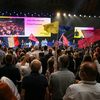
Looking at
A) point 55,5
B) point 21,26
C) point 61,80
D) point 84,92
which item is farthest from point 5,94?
point 55,5

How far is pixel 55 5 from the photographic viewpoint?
3020 centimetres

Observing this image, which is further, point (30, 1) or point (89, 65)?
point (30, 1)

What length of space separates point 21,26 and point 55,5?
409 cm

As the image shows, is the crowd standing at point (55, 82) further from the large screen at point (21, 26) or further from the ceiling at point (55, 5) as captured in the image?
the ceiling at point (55, 5)

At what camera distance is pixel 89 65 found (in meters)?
4.05

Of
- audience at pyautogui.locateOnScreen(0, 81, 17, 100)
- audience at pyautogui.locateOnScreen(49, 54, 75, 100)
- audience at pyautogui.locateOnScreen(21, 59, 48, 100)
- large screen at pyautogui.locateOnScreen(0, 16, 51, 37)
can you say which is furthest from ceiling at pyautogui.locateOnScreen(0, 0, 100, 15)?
audience at pyautogui.locateOnScreen(0, 81, 17, 100)

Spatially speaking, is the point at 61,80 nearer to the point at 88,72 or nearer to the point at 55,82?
the point at 55,82

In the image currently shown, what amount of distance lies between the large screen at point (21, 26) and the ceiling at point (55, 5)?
4.19 ft

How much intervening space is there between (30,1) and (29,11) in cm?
89

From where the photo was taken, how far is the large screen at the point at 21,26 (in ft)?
90.6

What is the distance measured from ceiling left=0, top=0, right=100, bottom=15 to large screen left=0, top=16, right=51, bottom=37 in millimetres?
1276

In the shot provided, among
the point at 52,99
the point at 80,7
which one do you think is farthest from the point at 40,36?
the point at 52,99

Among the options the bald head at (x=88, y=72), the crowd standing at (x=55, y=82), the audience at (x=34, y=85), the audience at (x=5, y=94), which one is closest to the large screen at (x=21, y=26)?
the crowd standing at (x=55, y=82)

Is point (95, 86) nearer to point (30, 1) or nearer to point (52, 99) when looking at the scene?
point (52, 99)
